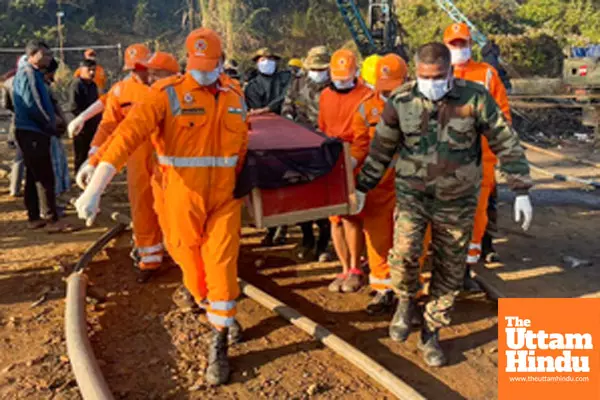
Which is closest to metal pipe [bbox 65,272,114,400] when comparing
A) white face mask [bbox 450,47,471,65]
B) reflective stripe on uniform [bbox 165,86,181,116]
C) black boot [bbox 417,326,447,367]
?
reflective stripe on uniform [bbox 165,86,181,116]

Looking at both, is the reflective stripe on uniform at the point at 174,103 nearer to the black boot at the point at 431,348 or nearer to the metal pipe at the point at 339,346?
the metal pipe at the point at 339,346

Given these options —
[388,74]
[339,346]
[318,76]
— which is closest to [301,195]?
[339,346]

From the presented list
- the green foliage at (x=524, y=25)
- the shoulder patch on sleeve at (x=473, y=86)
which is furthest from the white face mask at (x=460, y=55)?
the green foliage at (x=524, y=25)

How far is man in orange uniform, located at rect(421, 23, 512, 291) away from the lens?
15.9 feet

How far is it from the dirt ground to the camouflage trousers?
0.45 metres

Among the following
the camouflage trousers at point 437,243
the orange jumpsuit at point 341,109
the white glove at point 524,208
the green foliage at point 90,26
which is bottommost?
the camouflage trousers at point 437,243

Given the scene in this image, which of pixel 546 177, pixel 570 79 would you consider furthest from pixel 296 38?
pixel 546 177

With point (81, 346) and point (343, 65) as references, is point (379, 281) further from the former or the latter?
point (81, 346)

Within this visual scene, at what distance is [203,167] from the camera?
3.55 meters

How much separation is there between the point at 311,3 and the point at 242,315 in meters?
23.7

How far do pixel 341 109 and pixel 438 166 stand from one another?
4.60 ft

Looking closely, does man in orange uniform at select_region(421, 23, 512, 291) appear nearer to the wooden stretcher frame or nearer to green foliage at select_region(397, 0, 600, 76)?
the wooden stretcher frame

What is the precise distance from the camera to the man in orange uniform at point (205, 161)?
137 inches

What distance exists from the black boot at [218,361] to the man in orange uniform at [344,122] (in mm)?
1591
